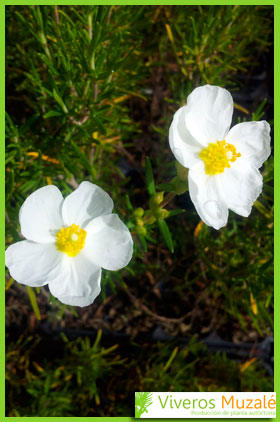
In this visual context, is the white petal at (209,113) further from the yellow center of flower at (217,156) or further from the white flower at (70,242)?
the white flower at (70,242)

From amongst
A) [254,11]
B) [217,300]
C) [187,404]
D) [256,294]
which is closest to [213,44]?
[254,11]

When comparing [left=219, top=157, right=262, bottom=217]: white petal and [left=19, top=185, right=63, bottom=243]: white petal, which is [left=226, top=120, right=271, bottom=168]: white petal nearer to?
[left=219, top=157, right=262, bottom=217]: white petal

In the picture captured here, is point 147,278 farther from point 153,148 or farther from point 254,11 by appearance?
point 254,11

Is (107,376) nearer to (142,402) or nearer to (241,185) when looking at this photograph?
(142,402)

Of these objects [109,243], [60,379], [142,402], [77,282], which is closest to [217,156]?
[109,243]

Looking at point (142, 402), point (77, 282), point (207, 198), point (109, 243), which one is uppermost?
point (207, 198)

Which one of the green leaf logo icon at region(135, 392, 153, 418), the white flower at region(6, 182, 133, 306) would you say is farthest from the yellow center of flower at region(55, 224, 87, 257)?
the green leaf logo icon at region(135, 392, 153, 418)

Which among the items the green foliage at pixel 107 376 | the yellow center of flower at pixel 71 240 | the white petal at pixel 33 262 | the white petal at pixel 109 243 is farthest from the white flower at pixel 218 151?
the green foliage at pixel 107 376
